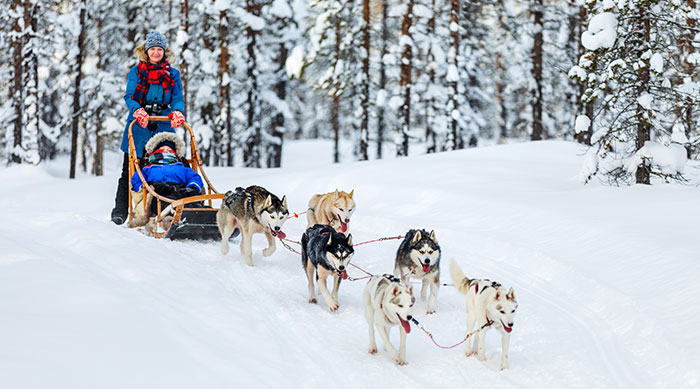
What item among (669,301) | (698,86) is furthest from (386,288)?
(698,86)

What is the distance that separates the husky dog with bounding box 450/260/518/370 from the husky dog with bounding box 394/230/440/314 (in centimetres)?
72

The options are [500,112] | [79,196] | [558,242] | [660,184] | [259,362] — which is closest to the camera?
[259,362]

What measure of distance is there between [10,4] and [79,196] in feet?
31.7

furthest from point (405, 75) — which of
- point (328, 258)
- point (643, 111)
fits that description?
point (328, 258)

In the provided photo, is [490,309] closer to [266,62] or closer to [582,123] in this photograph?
[582,123]

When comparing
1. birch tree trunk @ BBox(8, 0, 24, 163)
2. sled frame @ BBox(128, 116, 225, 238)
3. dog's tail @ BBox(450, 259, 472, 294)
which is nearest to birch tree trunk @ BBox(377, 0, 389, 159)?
birch tree trunk @ BBox(8, 0, 24, 163)

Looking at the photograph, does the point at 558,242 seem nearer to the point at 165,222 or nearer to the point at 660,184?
the point at 660,184

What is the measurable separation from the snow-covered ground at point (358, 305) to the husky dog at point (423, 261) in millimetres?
298

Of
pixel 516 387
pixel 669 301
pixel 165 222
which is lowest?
pixel 516 387

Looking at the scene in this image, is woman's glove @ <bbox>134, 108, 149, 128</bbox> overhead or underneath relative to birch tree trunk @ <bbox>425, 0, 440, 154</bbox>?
underneath

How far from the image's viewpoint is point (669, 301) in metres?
4.98

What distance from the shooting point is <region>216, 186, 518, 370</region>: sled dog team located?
4.02m

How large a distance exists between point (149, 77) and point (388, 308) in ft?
19.1

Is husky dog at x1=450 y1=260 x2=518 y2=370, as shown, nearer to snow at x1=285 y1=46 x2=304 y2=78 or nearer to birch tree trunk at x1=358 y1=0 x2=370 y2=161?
snow at x1=285 y1=46 x2=304 y2=78
